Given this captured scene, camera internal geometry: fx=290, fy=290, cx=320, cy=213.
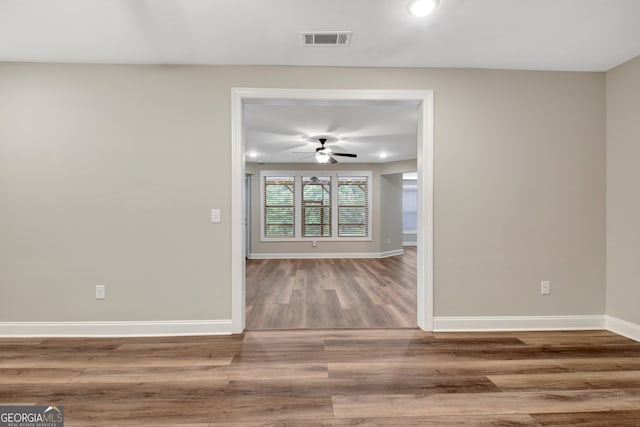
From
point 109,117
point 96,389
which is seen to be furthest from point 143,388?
point 109,117

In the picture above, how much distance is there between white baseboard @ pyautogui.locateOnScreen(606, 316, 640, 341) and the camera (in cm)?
261

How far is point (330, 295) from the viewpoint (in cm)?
420

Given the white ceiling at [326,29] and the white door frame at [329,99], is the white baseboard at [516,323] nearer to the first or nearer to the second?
the white door frame at [329,99]

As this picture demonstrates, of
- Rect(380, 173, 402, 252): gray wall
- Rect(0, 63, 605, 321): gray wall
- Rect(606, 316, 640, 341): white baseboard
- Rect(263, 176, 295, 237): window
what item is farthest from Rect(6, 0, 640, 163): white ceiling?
Rect(380, 173, 402, 252): gray wall

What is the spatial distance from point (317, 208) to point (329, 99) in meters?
5.32

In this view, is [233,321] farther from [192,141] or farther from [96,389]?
[192,141]

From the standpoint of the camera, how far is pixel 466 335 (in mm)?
2721

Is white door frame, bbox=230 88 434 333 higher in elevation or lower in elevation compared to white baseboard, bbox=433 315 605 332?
higher

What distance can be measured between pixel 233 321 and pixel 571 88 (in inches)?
156

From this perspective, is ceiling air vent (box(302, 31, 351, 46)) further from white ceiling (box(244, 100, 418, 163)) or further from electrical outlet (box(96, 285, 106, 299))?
electrical outlet (box(96, 285, 106, 299))

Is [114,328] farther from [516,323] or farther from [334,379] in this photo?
[516,323]

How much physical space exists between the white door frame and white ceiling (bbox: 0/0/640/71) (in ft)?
0.90

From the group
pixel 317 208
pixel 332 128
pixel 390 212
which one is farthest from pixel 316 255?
pixel 332 128

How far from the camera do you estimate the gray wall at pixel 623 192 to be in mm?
2613
